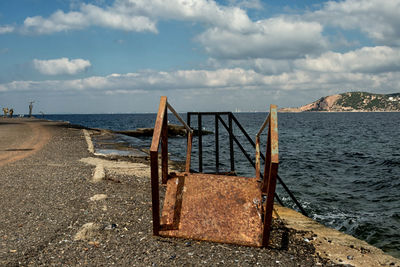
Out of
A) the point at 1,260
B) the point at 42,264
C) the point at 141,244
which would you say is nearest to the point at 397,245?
the point at 141,244

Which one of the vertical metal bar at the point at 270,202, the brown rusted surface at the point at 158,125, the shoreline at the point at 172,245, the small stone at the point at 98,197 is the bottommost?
the shoreline at the point at 172,245

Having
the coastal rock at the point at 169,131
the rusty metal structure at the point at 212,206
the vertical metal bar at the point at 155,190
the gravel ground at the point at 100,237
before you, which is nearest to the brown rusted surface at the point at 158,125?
the rusty metal structure at the point at 212,206

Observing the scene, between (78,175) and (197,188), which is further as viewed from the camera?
(78,175)

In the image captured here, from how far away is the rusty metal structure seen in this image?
4.58m

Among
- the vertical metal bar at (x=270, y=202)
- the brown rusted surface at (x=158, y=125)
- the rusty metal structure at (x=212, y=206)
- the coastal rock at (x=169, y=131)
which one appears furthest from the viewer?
the coastal rock at (x=169, y=131)

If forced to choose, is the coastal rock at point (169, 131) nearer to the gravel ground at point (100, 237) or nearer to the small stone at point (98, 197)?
the gravel ground at point (100, 237)

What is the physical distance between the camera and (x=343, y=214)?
10070 mm

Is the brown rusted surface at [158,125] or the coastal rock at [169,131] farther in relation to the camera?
the coastal rock at [169,131]

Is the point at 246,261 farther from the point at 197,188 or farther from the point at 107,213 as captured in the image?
the point at 107,213

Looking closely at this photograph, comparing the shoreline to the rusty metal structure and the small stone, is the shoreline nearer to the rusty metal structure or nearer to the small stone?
the small stone

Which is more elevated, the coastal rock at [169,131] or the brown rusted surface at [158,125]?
the brown rusted surface at [158,125]

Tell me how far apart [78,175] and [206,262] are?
5771mm

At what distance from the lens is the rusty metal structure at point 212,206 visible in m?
4.58

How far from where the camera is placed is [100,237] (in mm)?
4844
